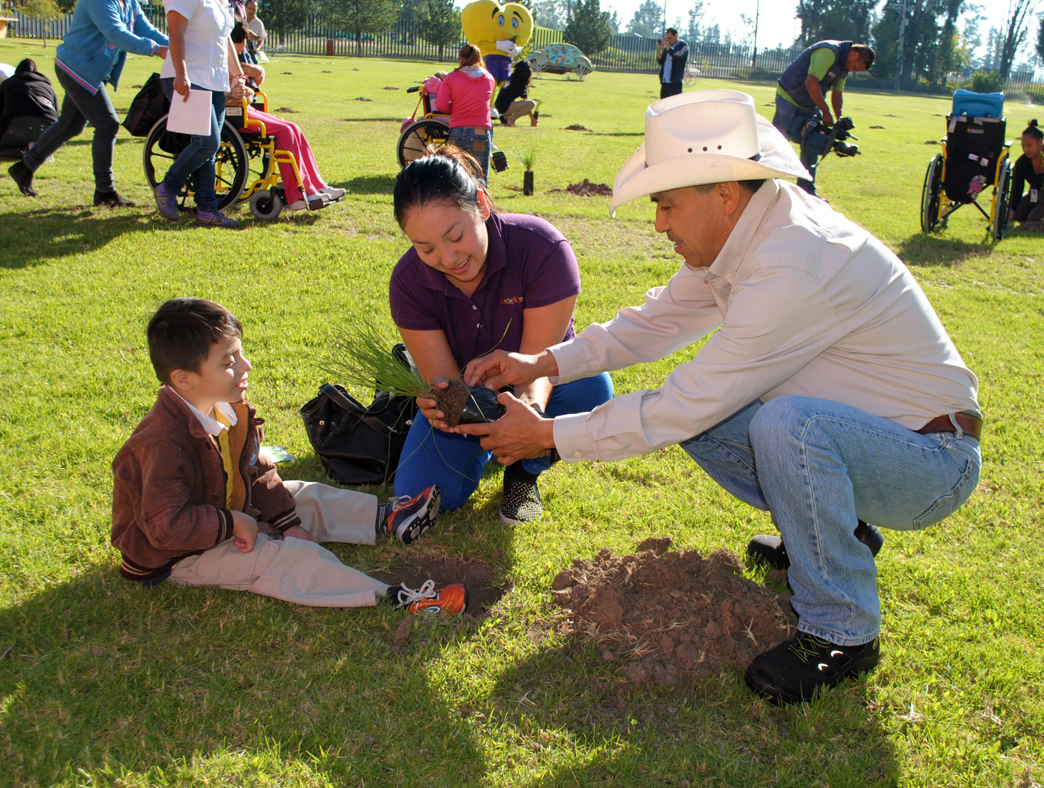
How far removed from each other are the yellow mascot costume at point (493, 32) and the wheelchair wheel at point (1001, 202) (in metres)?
9.11

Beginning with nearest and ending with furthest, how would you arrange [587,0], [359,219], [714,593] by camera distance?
[714,593] < [359,219] < [587,0]

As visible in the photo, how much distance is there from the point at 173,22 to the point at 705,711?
646cm

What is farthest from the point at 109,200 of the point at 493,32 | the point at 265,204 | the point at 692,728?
the point at 493,32

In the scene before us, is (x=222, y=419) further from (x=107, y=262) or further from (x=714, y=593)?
(x=107, y=262)

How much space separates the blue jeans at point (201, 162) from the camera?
6.62 metres

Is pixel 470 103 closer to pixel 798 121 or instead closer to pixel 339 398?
pixel 798 121

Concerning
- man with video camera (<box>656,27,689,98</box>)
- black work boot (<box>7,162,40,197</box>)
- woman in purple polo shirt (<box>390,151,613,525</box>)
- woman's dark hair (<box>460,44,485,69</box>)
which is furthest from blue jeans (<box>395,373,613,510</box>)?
man with video camera (<box>656,27,689,98</box>)

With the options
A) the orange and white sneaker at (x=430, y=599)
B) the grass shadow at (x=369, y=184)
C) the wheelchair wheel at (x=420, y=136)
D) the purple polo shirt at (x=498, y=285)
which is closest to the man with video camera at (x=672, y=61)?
the wheelchair wheel at (x=420, y=136)

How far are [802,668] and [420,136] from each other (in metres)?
8.95

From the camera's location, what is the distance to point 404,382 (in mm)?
3094

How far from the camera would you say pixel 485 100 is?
31.2ft

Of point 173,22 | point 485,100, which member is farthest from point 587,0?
point 173,22

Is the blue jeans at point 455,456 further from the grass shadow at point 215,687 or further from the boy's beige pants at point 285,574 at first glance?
the grass shadow at point 215,687

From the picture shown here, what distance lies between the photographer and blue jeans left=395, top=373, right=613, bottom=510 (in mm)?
3176
